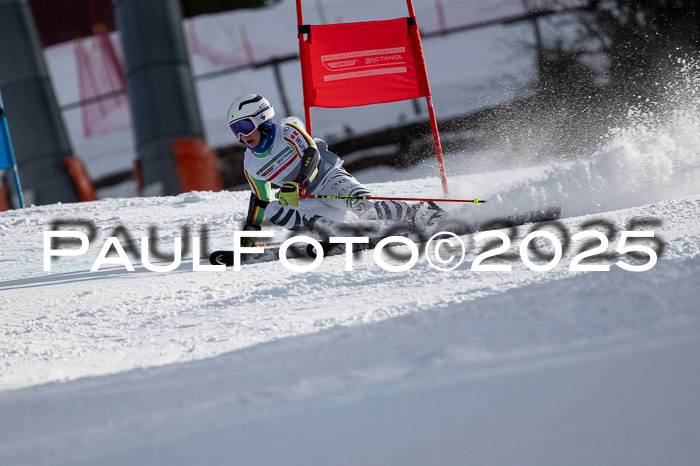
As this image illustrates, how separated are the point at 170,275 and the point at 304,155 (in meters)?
1.24

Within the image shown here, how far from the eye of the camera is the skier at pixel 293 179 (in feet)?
15.3

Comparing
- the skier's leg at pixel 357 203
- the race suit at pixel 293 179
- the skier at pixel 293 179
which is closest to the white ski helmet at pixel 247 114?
the skier at pixel 293 179

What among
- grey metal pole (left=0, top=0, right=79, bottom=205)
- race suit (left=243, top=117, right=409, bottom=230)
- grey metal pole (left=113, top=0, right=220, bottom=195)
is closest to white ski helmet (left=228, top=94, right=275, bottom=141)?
race suit (left=243, top=117, right=409, bottom=230)

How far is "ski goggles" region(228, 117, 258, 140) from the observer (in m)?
4.65

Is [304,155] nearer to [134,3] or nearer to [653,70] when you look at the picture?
[134,3]

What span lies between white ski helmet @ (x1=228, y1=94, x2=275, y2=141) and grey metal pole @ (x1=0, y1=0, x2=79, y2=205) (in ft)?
24.4

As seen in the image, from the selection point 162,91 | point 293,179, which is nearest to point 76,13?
point 162,91

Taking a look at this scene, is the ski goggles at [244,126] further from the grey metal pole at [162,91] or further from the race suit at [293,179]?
the grey metal pole at [162,91]

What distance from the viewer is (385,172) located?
11586mm

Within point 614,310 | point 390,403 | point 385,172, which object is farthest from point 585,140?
point 390,403

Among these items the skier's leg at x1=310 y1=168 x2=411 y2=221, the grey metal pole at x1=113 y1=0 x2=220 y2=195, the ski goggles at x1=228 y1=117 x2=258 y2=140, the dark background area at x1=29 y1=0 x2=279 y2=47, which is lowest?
the skier's leg at x1=310 y1=168 x2=411 y2=221

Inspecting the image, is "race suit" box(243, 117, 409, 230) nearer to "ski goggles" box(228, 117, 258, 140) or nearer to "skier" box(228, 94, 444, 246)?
"skier" box(228, 94, 444, 246)

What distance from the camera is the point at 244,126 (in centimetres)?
466

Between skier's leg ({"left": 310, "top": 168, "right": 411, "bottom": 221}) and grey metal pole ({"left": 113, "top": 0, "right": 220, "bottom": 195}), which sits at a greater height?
grey metal pole ({"left": 113, "top": 0, "right": 220, "bottom": 195})
